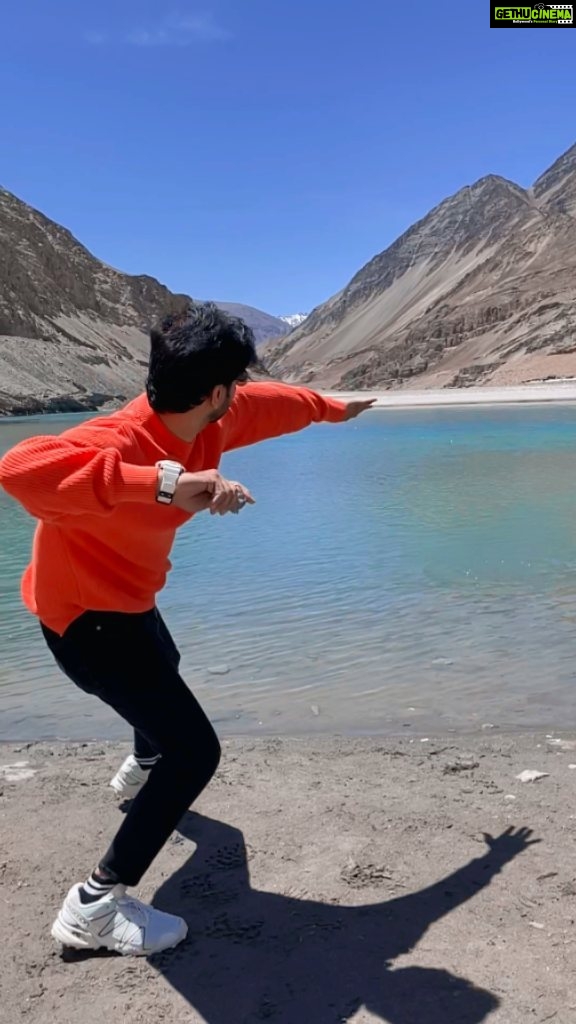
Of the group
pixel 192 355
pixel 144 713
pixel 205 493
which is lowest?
pixel 144 713

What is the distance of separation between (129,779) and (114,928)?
1006 mm

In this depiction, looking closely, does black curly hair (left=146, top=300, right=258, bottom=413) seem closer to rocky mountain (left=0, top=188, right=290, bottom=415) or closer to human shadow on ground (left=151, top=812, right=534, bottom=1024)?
human shadow on ground (left=151, top=812, right=534, bottom=1024)

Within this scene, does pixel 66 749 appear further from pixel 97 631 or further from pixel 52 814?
pixel 97 631

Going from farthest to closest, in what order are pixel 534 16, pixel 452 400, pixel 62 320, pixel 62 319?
1. pixel 62 319
2. pixel 62 320
3. pixel 452 400
4. pixel 534 16

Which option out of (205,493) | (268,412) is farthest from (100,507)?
(268,412)

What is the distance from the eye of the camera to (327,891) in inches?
127

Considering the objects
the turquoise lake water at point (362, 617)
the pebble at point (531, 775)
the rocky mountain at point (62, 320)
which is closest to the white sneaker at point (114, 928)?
the pebble at point (531, 775)

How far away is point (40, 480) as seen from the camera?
2459 mm

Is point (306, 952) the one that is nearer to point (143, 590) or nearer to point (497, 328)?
point (143, 590)

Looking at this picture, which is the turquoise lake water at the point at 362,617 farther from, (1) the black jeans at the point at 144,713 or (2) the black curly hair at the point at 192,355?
(2) the black curly hair at the point at 192,355

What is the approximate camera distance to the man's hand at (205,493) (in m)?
2.54

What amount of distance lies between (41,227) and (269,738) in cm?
10197

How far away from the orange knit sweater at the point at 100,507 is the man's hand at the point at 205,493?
0.27 ft

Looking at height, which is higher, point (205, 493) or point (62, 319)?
point (62, 319)
